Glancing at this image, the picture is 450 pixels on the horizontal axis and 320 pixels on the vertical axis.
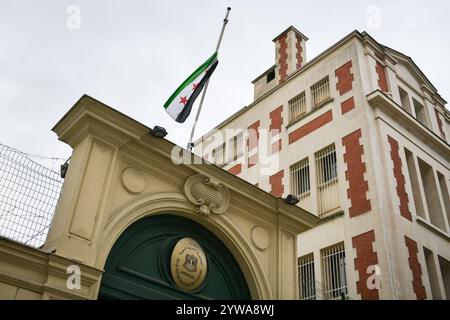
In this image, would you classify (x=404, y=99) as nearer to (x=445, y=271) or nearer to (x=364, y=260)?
(x=445, y=271)

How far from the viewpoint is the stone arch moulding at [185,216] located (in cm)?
604

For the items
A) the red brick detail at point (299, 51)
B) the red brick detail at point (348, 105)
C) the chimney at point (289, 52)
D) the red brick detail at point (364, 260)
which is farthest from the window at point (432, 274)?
the red brick detail at point (299, 51)

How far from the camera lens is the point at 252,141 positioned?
57.3ft

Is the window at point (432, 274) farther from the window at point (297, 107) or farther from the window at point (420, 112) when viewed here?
the window at point (297, 107)

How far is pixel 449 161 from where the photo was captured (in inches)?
630

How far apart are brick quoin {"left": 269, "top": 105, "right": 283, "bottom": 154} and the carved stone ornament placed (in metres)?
8.57

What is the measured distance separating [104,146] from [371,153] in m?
8.39

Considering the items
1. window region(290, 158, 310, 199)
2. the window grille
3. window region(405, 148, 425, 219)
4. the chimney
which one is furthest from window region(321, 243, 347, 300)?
the chimney

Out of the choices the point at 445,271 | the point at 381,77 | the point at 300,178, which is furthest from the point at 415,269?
the point at 381,77

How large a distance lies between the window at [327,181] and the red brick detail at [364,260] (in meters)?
1.41

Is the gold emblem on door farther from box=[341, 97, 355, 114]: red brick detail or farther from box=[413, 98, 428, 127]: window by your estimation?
box=[413, 98, 428, 127]: window

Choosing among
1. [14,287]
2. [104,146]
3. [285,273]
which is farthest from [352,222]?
[14,287]

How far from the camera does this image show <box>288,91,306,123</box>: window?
52.4 ft

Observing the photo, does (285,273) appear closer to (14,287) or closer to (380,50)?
(14,287)
